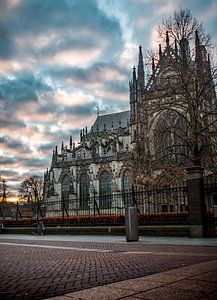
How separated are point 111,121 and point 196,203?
2196 inches

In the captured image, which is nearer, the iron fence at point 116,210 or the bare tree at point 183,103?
the iron fence at point 116,210

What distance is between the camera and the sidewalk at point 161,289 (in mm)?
3703

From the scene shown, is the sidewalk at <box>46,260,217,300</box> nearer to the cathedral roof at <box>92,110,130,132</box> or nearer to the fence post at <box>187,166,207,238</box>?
the fence post at <box>187,166,207,238</box>

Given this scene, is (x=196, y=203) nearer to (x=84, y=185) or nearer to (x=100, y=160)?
(x=100, y=160)

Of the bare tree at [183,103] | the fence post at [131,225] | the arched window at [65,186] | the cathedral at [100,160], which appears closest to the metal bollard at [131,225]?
the fence post at [131,225]

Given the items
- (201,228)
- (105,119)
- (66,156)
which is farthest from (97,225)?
(105,119)

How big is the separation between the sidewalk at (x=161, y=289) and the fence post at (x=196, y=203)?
9107mm

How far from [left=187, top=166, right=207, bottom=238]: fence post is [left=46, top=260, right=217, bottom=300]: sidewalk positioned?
A: 359 inches

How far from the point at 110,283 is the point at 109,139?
58146 millimetres

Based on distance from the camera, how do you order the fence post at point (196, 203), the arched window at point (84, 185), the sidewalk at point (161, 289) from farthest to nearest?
the arched window at point (84, 185), the fence post at point (196, 203), the sidewalk at point (161, 289)

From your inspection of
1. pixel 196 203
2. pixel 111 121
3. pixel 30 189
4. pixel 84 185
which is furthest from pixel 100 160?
pixel 196 203

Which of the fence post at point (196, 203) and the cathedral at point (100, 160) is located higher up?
the cathedral at point (100, 160)

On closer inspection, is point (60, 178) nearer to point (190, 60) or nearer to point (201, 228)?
point (190, 60)

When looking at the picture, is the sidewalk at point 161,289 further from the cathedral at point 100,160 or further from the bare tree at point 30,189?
the bare tree at point 30,189
